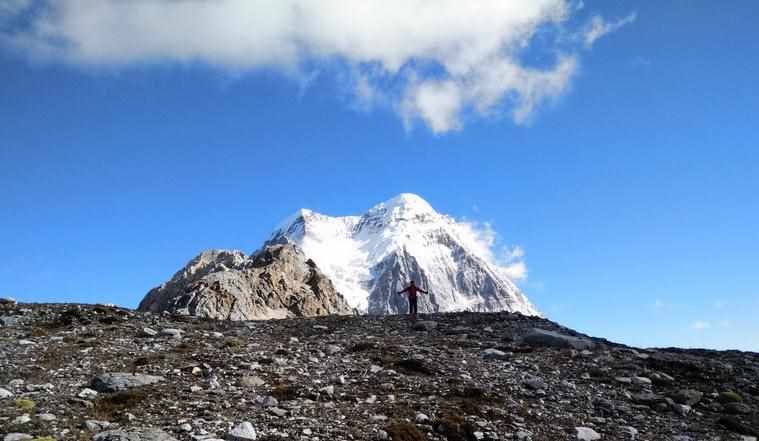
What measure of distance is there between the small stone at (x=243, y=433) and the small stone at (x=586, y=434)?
8.51 m

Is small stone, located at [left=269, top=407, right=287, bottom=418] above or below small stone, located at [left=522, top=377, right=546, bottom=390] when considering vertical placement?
below

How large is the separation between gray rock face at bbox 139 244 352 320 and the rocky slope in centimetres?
3748

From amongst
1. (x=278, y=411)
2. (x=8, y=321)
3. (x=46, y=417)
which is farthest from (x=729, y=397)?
(x=8, y=321)

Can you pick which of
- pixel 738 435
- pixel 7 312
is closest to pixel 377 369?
pixel 738 435

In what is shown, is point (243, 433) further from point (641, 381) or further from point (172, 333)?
point (641, 381)

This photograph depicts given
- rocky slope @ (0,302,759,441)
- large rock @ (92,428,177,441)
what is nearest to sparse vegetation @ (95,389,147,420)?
rocky slope @ (0,302,759,441)

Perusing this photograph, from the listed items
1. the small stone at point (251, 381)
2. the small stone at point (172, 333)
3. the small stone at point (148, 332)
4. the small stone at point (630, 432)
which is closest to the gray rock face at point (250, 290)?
the small stone at point (148, 332)

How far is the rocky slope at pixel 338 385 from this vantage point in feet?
44.1

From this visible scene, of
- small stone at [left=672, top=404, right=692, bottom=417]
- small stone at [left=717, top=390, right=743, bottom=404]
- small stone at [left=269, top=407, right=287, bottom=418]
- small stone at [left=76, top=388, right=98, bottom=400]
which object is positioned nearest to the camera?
small stone at [left=269, top=407, right=287, bottom=418]

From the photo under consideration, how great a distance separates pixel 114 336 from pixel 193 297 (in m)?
42.1

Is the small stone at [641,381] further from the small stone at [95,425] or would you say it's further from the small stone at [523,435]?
the small stone at [95,425]

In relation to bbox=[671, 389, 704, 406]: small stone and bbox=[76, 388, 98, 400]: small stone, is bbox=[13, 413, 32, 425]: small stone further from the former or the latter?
bbox=[671, 389, 704, 406]: small stone

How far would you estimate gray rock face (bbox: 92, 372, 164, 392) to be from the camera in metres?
15.5

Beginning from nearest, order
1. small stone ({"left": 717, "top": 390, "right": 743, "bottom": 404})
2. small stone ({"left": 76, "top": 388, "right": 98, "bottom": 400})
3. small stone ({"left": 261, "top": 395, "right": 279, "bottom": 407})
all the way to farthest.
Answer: small stone ({"left": 76, "top": 388, "right": 98, "bottom": 400}), small stone ({"left": 261, "top": 395, "right": 279, "bottom": 407}), small stone ({"left": 717, "top": 390, "right": 743, "bottom": 404})
